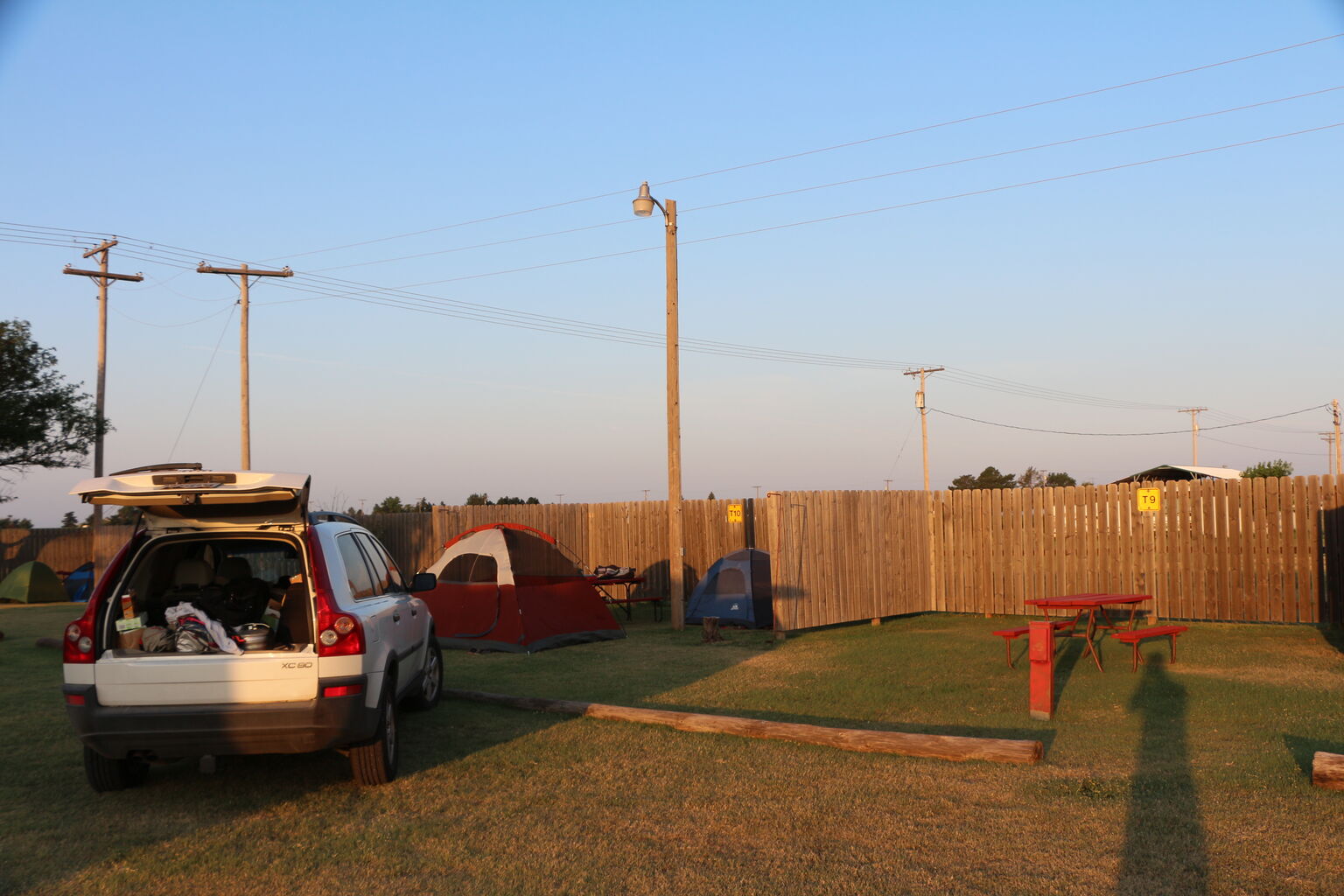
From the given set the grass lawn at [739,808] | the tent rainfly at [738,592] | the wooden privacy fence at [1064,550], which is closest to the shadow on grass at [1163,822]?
the grass lawn at [739,808]

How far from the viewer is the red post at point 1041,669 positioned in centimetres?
860

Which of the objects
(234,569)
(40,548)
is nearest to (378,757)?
(234,569)

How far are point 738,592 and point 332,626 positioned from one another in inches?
454

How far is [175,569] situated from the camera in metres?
7.14

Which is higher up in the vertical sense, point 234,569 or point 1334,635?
point 234,569

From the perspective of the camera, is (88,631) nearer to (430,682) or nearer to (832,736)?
(430,682)

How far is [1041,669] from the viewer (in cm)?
870

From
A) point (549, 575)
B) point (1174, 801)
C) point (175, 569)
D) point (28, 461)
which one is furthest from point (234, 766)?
point (28, 461)

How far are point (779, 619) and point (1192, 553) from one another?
18.8 ft

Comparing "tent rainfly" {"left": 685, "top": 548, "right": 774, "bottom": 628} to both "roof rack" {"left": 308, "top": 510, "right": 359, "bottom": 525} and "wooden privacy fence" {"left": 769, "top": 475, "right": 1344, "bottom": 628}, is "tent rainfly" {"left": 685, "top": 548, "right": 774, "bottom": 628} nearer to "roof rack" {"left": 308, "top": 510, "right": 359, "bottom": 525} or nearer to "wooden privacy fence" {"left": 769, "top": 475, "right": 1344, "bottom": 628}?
"wooden privacy fence" {"left": 769, "top": 475, "right": 1344, "bottom": 628}

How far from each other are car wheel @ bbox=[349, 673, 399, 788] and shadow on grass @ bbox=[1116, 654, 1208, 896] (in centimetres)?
418

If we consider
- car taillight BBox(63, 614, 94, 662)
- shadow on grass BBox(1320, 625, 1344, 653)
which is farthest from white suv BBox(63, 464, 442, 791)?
shadow on grass BBox(1320, 625, 1344, 653)

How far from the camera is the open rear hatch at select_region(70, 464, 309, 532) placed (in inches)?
247

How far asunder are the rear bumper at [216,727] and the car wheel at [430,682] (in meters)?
2.80
